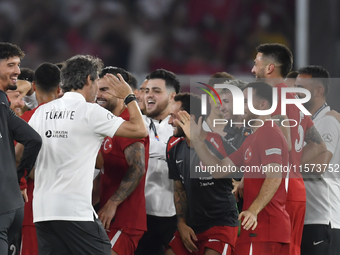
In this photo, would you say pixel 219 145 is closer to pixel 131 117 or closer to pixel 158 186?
pixel 158 186

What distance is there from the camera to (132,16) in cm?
977

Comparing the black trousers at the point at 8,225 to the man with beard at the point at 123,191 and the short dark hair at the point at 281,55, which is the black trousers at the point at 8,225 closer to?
the man with beard at the point at 123,191

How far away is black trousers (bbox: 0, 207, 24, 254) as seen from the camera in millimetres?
3143

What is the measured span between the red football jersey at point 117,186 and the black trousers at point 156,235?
73 centimetres

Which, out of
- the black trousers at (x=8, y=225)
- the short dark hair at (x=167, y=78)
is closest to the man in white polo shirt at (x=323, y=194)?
the short dark hair at (x=167, y=78)

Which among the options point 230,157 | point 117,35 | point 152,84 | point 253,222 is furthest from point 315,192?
point 117,35

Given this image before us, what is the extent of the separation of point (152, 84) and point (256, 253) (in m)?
2.49

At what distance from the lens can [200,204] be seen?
415 cm

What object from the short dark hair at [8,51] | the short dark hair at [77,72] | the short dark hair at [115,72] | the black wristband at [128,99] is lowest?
the black wristband at [128,99]

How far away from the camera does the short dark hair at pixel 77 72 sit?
11.2 ft

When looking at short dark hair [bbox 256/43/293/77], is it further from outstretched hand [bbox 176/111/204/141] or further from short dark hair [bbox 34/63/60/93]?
short dark hair [bbox 34/63/60/93]

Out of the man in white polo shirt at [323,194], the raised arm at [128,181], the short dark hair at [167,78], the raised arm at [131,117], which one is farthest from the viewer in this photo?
the short dark hair at [167,78]

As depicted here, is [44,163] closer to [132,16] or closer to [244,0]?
[132,16]

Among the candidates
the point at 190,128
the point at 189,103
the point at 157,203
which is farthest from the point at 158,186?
the point at 190,128
